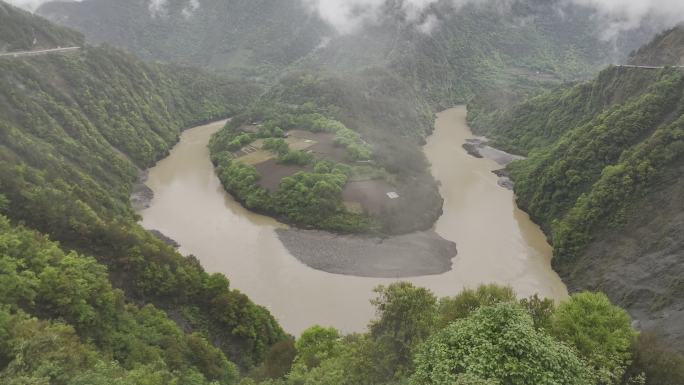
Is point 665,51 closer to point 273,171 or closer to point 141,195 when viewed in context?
point 273,171

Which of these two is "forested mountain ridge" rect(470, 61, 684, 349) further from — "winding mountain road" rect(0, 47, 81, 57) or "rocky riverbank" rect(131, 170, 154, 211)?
"winding mountain road" rect(0, 47, 81, 57)

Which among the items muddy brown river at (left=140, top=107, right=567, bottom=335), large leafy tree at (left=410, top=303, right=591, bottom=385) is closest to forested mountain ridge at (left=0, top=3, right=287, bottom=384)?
muddy brown river at (left=140, top=107, right=567, bottom=335)

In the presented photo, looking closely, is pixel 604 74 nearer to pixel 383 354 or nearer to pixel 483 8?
pixel 383 354

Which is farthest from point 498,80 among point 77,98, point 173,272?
point 173,272

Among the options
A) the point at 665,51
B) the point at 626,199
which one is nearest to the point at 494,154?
the point at 665,51

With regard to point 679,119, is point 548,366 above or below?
below

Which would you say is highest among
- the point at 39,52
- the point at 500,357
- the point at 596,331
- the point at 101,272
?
the point at 39,52
